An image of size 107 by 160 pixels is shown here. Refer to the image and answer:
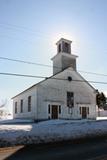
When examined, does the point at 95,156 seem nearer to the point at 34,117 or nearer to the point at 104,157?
the point at 104,157

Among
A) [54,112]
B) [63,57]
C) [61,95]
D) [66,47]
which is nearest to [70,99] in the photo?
[61,95]

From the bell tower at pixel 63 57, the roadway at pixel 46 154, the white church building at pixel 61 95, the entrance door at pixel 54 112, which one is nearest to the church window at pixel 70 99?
the white church building at pixel 61 95

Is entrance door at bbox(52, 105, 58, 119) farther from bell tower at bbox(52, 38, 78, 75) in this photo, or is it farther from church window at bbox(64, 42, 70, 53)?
church window at bbox(64, 42, 70, 53)

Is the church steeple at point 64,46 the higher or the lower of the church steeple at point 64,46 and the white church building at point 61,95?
the higher

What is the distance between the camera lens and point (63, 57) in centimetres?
2806

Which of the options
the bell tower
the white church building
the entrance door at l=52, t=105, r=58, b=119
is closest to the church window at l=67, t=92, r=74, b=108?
the white church building

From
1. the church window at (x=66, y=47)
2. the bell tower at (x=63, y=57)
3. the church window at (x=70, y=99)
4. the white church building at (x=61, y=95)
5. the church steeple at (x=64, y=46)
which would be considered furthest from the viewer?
the church window at (x=66, y=47)

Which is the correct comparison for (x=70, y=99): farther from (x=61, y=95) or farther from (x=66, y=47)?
(x=66, y=47)

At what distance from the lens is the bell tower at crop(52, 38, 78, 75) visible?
2800 centimetres

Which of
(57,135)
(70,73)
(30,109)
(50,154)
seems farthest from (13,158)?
(70,73)

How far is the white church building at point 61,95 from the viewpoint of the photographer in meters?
24.5

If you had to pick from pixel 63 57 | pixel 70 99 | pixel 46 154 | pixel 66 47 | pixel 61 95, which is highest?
pixel 66 47

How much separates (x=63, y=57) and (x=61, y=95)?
5474 mm

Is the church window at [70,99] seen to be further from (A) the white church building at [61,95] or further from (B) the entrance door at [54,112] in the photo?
(B) the entrance door at [54,112]
